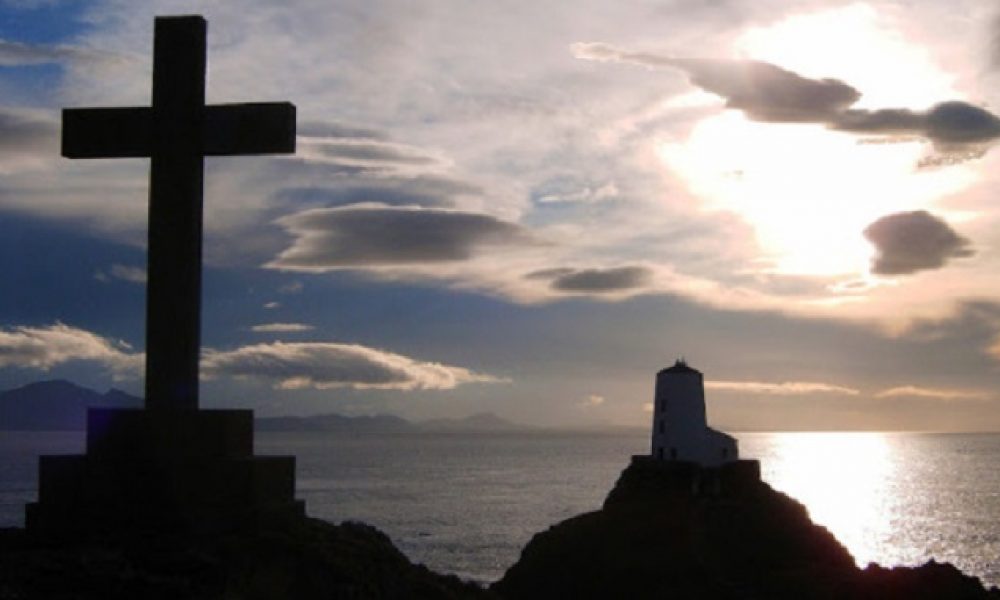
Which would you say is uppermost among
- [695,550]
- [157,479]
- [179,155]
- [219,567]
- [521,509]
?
[179,155]

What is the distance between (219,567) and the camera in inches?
489

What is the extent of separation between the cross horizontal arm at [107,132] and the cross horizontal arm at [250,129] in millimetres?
951

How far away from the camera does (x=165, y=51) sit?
623 inches

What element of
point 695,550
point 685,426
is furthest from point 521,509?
point 695,550

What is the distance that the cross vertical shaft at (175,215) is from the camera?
50.3 feet

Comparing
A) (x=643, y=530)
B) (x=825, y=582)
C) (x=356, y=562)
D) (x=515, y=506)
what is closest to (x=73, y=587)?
(x=356, y=562)

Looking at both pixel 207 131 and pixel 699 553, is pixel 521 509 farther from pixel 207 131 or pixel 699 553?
pixel 207 131

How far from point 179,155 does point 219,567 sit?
5.94m

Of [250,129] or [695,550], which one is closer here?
[250,129]

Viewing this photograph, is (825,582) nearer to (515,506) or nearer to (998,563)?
(998,563)

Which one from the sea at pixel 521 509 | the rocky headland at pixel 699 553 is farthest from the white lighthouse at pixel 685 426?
the sea at pixel 521 509

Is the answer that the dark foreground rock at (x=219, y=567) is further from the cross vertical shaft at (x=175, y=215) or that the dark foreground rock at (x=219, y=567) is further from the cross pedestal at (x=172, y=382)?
the cross vertical shaft at (x=175, y=215)

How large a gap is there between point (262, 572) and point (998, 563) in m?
86.3

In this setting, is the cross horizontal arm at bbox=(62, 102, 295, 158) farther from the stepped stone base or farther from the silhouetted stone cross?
the stepped stone base
